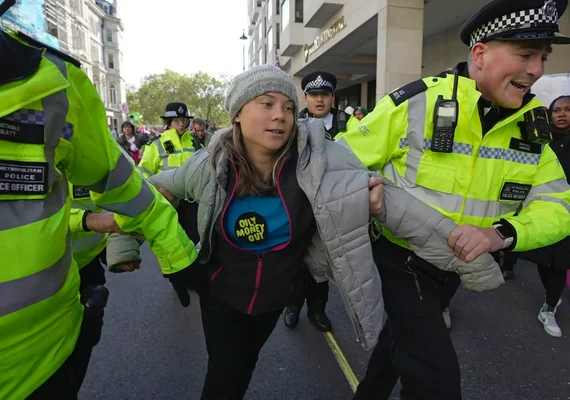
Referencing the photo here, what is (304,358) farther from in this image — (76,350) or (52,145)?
(52,145)

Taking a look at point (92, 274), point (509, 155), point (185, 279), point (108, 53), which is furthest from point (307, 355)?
point (108, 53)

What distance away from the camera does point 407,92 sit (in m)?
2.00

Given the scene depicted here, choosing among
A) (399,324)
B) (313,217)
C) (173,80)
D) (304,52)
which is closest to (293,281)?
(313,217)

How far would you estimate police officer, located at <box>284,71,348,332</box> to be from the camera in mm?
3797

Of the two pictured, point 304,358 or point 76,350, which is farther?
point 304,358

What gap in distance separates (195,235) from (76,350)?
3190 mm

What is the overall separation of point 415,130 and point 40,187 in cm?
157

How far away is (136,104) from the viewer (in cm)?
4753

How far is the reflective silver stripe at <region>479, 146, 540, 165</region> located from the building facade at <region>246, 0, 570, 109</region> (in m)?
4.34

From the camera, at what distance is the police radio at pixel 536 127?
6.17 ft

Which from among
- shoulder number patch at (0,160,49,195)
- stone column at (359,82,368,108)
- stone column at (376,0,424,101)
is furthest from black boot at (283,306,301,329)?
stone column at (359,82,368,108)

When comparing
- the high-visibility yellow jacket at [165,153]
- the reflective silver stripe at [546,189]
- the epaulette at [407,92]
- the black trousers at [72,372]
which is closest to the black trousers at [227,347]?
the black trousers at [72,372]

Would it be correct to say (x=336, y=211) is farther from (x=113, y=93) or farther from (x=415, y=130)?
(x=113, y=93)

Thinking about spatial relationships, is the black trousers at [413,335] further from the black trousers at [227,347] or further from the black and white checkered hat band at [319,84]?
the black and white checkered hat band at [319,84]
